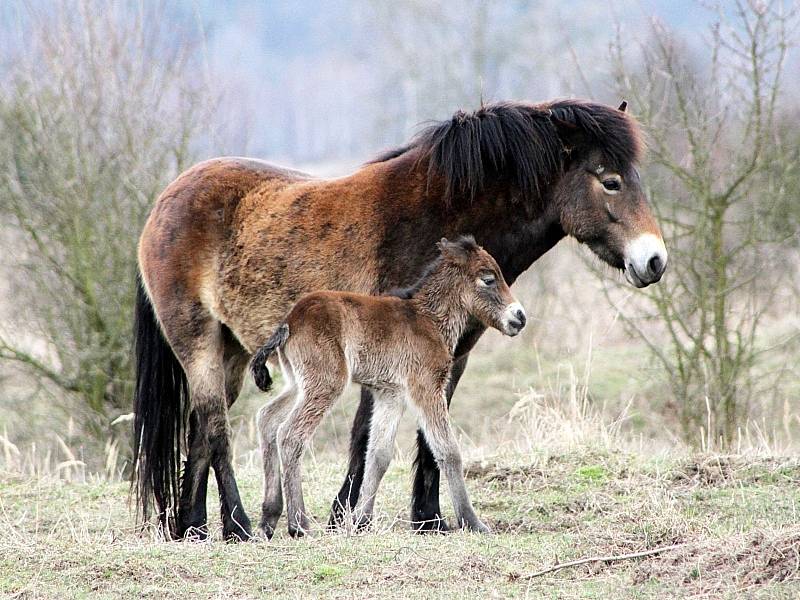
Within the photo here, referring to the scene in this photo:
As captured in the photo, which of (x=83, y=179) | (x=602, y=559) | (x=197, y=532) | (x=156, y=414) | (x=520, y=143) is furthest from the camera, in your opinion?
(x=83, y=179)

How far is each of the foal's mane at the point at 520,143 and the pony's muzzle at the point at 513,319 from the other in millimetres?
666

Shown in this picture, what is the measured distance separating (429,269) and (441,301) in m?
0.21

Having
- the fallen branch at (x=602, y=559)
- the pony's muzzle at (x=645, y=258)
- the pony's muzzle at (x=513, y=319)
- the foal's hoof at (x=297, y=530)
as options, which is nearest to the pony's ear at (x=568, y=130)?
the pony's muzzle at (x=645, y=258)

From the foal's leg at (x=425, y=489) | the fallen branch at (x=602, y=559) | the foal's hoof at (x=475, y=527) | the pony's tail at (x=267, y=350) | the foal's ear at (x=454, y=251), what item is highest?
the foal's ear at (x=454, y=251)

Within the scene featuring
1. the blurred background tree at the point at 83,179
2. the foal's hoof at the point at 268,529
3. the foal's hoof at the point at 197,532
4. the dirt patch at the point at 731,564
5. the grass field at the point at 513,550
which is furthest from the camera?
the blurred background tree at the point at 83,179

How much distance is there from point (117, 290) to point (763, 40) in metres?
7.48

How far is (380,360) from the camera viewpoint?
6.35 m

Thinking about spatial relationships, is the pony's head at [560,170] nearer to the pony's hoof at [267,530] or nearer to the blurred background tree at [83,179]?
the pony's hoof at [267,530]

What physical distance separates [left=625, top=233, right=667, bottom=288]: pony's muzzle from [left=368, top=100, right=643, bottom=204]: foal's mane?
0.52 meters

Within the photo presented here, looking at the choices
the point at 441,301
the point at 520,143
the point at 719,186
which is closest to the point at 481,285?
the point at 441,301

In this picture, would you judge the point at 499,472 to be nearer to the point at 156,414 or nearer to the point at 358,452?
the point at 358,452

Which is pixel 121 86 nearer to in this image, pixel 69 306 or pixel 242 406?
pixel 69 306

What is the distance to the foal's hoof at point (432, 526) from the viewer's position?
655 cm

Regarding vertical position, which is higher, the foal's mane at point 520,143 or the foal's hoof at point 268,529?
the foal's mane at point 520,143
